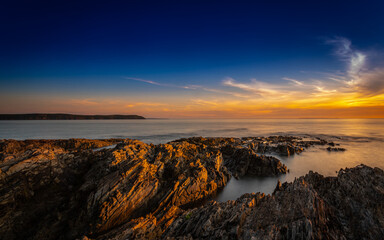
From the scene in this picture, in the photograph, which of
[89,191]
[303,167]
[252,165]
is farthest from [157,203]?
[303,167]

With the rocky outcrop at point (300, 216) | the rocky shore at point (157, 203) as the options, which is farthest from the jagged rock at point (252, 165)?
the rocky outcrop at point (300, 216)

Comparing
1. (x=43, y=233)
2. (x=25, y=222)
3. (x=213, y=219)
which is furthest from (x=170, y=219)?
(x=25, y=222)

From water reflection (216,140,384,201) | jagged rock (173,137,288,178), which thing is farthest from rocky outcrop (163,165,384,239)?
jagged rock (173,137,288,178)

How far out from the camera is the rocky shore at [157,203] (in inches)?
445

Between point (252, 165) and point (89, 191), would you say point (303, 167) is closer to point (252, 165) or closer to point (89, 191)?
point (252, 165)

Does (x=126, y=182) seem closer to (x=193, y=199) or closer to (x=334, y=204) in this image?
(x=193, y=199)

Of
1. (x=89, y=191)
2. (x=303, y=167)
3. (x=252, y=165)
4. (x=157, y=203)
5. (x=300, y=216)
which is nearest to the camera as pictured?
(x=300, y=216)

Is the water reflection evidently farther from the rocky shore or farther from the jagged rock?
the rocky shore

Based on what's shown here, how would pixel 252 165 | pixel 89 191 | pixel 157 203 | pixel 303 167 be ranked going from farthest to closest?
pixel 303 167, pixel 252 165, pixel 157 203, pixel 89 191

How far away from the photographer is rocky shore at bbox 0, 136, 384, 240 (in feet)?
37.1

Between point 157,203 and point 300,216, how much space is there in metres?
13.1

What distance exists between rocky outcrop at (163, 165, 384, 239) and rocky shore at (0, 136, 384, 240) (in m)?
0.06

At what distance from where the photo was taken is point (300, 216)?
11227mm

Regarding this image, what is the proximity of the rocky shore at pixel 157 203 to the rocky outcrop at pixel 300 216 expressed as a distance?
59mm
